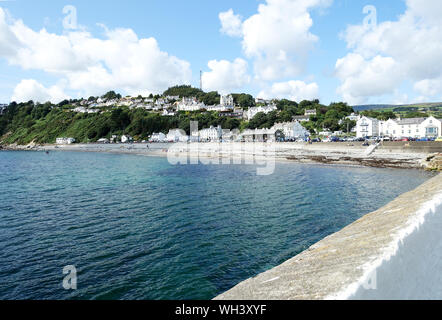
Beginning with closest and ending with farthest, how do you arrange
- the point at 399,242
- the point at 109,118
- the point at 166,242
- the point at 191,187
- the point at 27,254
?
1. the point at 399,242
2. the point at 27,254
3. the point at 166,242
4. the point at 191,187
5. the point at 109,118

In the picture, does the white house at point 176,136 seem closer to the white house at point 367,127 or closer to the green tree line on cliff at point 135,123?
the green tree line on cliff at point 135,123

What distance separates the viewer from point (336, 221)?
52.1 ft

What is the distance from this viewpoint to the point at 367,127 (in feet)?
280

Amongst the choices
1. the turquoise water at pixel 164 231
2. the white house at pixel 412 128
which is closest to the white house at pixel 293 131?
the white house at pixel 412 128

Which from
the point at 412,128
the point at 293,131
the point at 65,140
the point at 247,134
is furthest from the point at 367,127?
the point at 65,140

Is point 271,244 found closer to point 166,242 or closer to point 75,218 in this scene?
point 166,242

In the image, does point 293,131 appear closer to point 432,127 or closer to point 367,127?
point 367,127

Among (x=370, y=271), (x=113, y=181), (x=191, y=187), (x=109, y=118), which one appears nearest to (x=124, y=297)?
(x=370, y=271)

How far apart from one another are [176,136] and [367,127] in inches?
3122

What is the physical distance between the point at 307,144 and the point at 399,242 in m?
62.5

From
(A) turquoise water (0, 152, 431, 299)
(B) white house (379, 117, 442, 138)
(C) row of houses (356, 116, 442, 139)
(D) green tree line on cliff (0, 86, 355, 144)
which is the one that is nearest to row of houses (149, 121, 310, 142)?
(D) green tree line on cliff (0, 86, 355, 144)

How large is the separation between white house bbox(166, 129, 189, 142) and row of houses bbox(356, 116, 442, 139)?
2869 inches

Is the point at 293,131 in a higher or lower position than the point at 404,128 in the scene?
higher

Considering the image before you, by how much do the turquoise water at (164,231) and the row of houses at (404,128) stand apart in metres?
54.0
